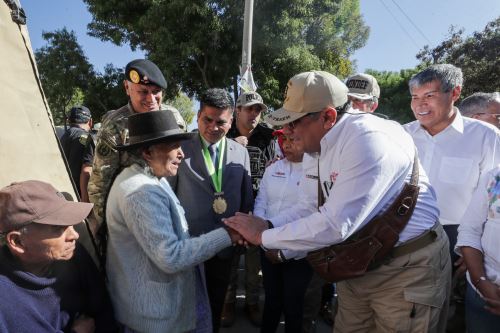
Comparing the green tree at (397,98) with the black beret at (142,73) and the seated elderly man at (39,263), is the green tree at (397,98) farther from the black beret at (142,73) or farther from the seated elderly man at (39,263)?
the seated elderly man at (39,263)

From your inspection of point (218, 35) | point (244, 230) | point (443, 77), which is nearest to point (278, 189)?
point (244, 230)

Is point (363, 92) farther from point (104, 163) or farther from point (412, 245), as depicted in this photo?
point (104, 163)

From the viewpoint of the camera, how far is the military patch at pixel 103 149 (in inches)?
97.2

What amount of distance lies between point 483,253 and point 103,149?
2.64 meters

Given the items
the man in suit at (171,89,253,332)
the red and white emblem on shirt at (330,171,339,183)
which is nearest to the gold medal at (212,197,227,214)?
the man in suit at (171,89,253,332)

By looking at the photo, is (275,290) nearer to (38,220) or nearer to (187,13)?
(38,220)

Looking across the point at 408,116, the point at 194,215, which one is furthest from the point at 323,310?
the point at 408,116

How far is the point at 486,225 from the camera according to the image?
206 cm

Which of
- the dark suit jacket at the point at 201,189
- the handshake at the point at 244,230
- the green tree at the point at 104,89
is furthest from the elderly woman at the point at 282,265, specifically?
the green tree at the point at 104,89

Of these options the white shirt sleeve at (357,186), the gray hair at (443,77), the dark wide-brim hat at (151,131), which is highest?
the gray hair at (443,77)

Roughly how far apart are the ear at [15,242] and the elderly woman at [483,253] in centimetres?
242

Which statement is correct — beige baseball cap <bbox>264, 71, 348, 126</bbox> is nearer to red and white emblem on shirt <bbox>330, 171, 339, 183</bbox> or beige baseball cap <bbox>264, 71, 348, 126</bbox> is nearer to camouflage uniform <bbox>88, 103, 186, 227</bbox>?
red and white emblem on shirt <bbox>330, 171, 339, 183</bbox>

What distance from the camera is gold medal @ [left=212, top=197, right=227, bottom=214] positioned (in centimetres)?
272

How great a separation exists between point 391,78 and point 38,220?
2828cm
